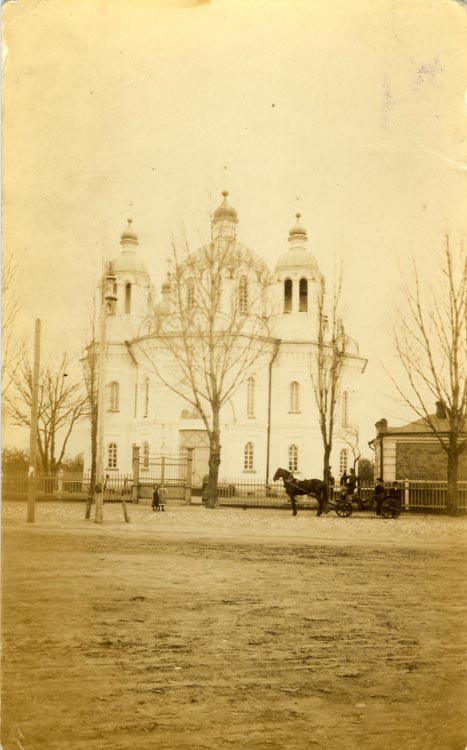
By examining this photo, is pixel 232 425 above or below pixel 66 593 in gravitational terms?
above

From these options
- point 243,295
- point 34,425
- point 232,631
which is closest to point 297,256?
point 243,295

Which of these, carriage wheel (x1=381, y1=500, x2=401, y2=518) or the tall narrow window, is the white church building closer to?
the tall narrow window

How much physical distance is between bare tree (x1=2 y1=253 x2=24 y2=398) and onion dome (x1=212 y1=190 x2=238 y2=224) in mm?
979

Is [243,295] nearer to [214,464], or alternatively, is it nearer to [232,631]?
[214,464]

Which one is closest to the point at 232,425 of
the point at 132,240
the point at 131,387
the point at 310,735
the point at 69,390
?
the point at 131,387

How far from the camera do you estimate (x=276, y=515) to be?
129 inches

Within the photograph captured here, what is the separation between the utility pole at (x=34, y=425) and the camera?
310cm

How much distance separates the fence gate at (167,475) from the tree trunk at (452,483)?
1.25 metres

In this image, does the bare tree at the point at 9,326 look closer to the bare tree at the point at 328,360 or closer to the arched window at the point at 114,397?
the arched window at the point at 114,397

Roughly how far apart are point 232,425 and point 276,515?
0.49 m

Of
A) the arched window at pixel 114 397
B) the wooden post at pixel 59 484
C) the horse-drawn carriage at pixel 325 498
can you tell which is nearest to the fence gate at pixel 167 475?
the arched window at pixel 114 397

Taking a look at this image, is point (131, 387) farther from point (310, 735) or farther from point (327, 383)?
point (310, 735)

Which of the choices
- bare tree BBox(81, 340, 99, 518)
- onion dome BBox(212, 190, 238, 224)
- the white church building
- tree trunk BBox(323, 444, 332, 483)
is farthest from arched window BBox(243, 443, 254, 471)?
onion dome BBox(212, 190, 238, 224)

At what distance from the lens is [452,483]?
322 centimetres
